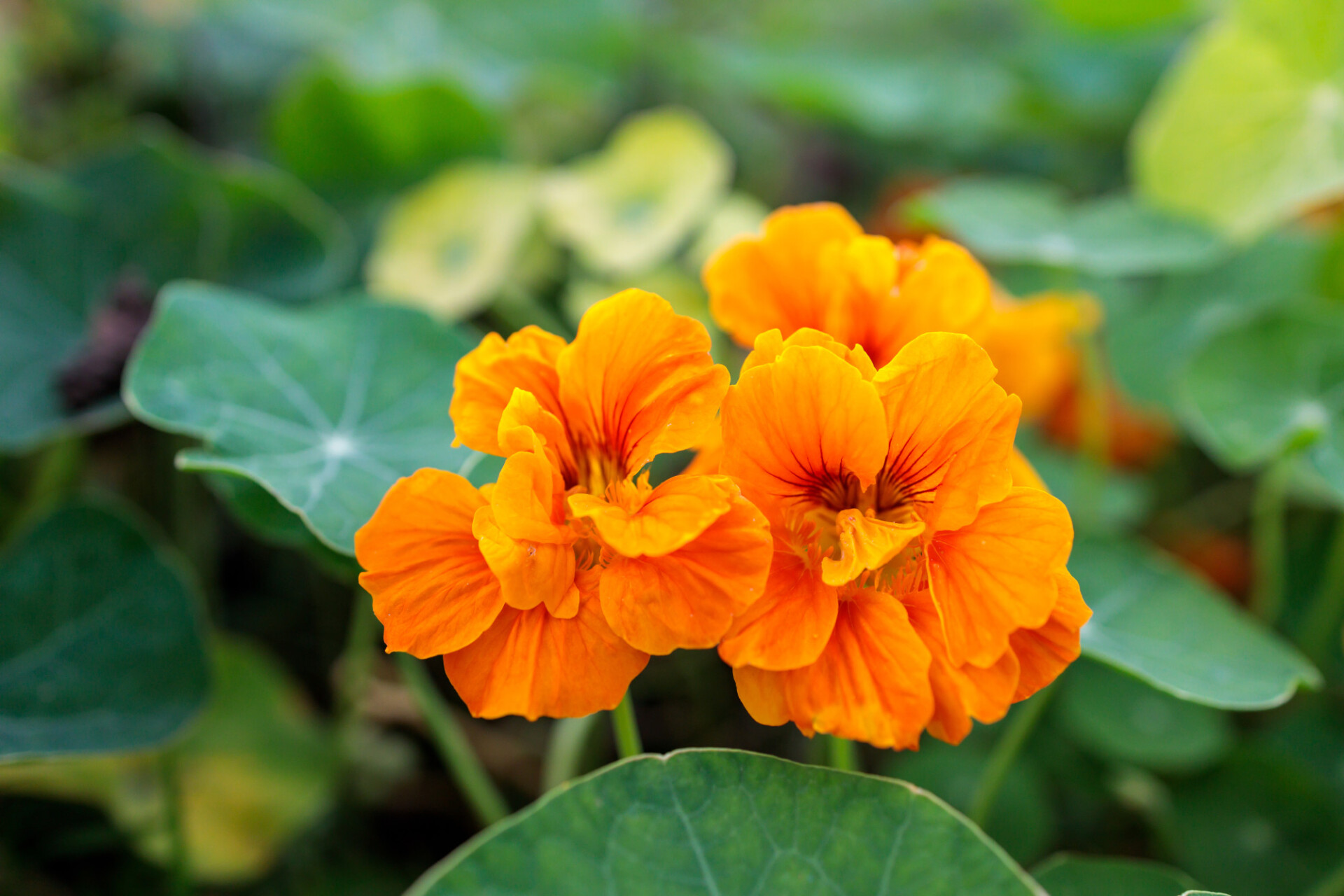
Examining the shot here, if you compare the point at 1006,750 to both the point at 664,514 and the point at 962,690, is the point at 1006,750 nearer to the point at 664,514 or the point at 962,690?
the point at 962,690

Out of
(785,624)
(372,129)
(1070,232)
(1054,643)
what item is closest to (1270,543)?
(1070,232)

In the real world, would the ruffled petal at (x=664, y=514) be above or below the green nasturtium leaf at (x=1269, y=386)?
above

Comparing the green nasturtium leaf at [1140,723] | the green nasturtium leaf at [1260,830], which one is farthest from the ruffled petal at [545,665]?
the green nasturtium leaf at [1260,830]

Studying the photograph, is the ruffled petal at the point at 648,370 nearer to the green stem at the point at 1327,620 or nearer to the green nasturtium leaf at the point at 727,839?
the green nasturtium leaf at the point at 727,839

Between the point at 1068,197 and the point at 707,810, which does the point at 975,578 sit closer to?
Result: the point at 707,810

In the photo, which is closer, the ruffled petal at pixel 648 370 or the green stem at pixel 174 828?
the ruffled petal at pixel 648 370

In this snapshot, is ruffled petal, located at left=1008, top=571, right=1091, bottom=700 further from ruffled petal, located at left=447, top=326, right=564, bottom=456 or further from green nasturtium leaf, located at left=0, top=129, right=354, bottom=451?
green nasturtium leaf, located at left=0, top=129, right=354, bottom=451

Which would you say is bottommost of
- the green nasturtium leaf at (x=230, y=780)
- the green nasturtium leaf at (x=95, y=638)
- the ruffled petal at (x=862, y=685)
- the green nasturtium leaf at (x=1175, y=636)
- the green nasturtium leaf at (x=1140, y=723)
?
the green nasturtium leaf at (x=230, y=780)

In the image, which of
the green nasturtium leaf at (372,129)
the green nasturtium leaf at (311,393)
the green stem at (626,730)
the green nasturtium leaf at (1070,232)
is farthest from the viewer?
the green nasturtium leaf at (372,129)

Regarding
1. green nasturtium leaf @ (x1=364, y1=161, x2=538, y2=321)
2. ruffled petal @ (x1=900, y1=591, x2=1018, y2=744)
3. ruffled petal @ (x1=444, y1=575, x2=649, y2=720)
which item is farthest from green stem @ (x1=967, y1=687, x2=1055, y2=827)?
green nasturtium leaf @ (x1=364, y1=161, x2=538, y2=321)
